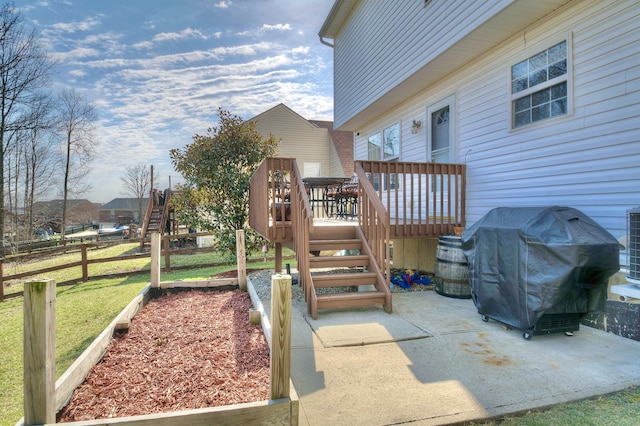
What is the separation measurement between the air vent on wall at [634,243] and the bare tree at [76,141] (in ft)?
87.4

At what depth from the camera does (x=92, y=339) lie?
161 inches

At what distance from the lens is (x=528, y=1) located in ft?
12.6

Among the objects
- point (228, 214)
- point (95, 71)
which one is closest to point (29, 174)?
point (95, 71)

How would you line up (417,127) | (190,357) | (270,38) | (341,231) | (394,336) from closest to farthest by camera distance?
(190,357) < (394,336) < (341,231) < (417,127) < (270,38)

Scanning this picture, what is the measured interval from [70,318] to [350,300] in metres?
4.34

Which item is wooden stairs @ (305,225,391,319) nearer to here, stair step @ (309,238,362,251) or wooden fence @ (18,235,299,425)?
stair step @ (309,238,362,251)

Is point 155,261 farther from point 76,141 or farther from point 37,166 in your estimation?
point 76,141

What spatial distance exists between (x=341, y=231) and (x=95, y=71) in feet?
53.2

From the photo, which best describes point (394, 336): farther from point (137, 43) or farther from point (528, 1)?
point (137, 43)

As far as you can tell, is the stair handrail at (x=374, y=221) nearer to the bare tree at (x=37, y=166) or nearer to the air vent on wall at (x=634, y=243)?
the air vent on wall at (x=634, y=243)

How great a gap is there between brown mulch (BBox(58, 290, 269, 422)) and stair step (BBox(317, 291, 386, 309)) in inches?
39.0

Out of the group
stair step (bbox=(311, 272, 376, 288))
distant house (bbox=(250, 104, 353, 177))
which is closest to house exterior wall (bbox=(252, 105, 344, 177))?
distant house (bbox=(250, 104, 353, 177))

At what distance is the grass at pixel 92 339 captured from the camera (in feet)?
6.66

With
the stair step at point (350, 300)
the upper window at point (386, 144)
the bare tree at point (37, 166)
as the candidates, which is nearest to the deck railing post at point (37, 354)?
the stair step at point (350, 300)
